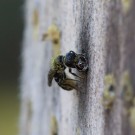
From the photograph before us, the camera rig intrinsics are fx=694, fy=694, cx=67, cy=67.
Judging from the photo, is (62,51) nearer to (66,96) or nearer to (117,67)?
(66,96)

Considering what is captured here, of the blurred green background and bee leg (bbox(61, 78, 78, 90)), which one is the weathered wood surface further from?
the blurred green background

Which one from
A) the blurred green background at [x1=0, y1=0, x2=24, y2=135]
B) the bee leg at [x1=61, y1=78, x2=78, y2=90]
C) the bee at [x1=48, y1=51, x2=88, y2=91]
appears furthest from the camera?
the blurred green background at [x1=0, y1=0, x2=24, y2=135]

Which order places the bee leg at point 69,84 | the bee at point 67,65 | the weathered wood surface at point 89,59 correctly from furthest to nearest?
1. the bee leg at point 69,84
2. the bee at point 67,65
3. the weathered wood surface at point 89,59

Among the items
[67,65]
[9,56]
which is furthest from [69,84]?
[9,56]

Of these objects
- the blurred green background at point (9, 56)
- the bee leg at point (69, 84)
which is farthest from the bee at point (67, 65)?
the blurred green background at point (9, 56)

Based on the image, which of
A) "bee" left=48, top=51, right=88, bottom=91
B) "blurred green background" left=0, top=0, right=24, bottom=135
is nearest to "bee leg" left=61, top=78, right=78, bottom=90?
"bee" left=48, top=51, right=88, bottom=91

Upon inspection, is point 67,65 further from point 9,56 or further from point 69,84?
point 9,56

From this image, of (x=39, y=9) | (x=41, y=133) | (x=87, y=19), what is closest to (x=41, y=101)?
(x=41, y=133)

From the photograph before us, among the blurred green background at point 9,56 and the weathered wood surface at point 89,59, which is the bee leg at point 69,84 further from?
the blurred green background at point 9,56
